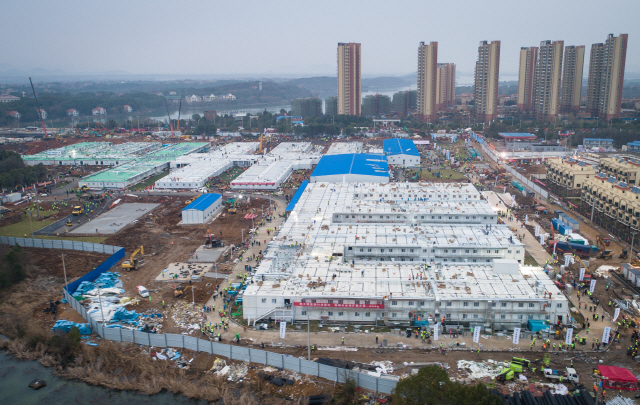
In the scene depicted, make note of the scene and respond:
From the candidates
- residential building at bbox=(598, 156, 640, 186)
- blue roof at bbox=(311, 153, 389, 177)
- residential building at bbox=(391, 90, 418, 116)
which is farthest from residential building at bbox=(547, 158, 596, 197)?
residential building at bbox=(391, 90, 418, 116)

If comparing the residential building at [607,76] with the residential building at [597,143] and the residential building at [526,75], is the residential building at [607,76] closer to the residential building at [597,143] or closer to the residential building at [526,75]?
the residential building at [526,75]

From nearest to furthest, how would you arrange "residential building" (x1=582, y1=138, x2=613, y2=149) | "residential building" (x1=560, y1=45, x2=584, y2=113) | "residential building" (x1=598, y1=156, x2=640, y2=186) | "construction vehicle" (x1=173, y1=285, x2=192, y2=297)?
1. "construction vehicle" (x1=173, y1=285, x2=192, y2=297)
2. "residential building" (x1=598, y1=156, x2=640, y2=186)
3. "residential building" (x1=582, y1=138, x2=613, y2=149)
4. "residential building" (x1=560, y1=45, x2=584, y2=113)

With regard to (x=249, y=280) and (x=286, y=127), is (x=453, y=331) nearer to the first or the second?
(x=249, y=280)

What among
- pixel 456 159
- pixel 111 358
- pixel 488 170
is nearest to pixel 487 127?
pixel 456 159

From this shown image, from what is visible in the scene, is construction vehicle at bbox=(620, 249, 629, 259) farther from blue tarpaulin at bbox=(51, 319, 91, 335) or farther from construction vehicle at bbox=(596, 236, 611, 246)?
blue tarpaulin at bbox=(51, 319, 91, 335)

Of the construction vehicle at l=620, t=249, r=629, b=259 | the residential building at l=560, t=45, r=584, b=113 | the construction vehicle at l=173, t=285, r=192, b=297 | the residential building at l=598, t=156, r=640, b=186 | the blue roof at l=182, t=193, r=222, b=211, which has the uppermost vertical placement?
the residential building at l=560, t=45, r=584, b=113

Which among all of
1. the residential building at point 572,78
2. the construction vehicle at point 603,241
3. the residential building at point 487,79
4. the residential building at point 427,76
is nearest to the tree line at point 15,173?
the construction vehicle at point 603,241

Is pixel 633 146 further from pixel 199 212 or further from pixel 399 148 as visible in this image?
A: pixel 199 212

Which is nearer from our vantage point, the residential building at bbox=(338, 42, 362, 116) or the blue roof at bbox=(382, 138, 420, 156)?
the blue roof at bbox=(382, 138, 420, 156)
